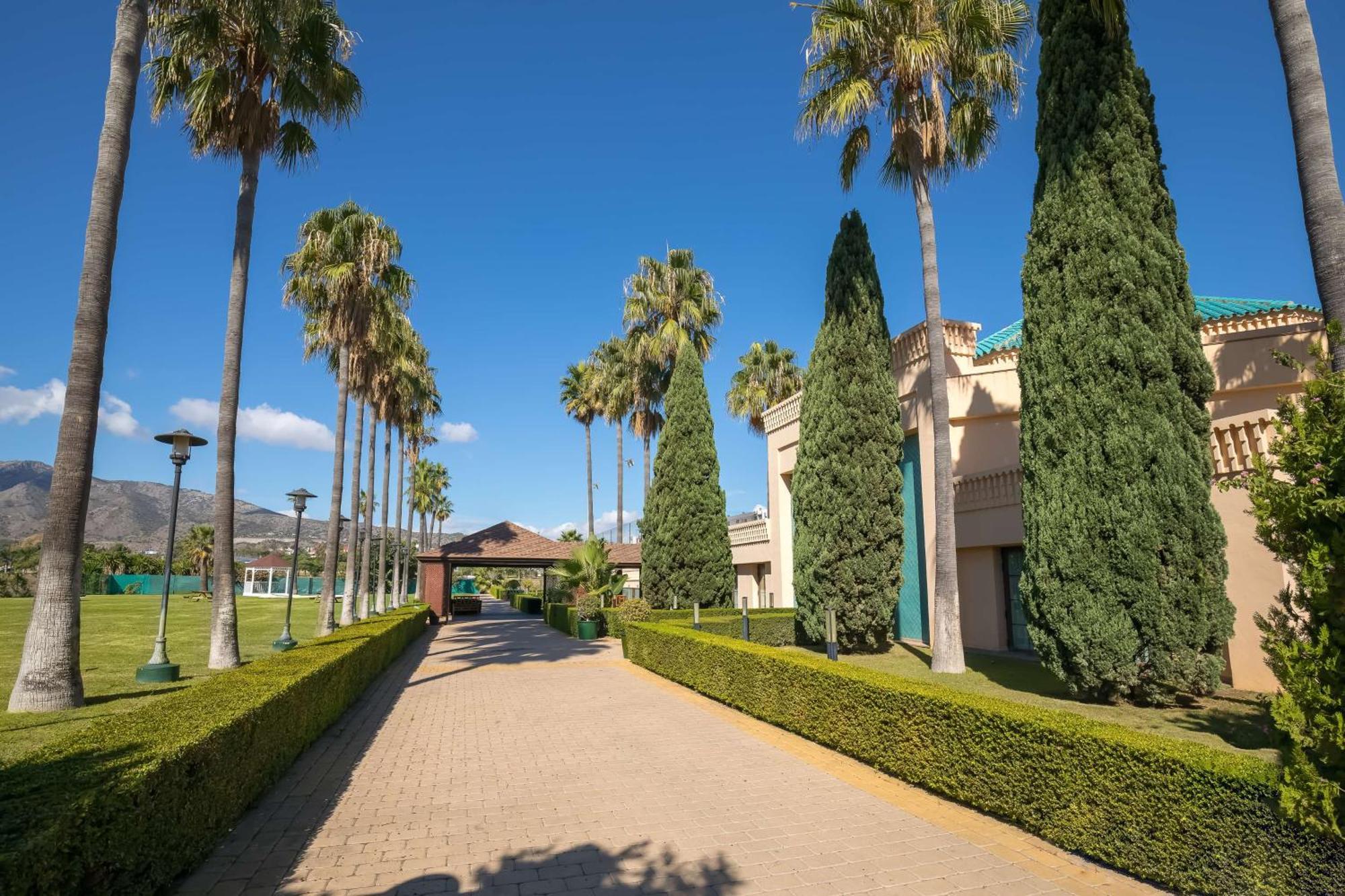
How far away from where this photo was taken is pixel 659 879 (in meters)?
4.97

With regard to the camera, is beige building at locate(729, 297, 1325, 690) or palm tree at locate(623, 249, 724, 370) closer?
beige building at locate(729, 297, 1325, 690)

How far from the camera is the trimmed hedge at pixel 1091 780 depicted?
4.26 meters

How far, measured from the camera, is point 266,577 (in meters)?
75.2

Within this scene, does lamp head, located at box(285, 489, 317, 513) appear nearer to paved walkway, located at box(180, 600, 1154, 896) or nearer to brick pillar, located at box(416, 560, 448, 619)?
paved walkway, located at box(180, 600, 1154, 896)

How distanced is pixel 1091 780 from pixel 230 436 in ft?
42.6

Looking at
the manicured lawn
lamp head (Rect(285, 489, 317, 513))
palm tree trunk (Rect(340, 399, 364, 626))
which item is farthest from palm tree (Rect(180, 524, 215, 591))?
lamp head (Rect(285, 489, 317, 513))

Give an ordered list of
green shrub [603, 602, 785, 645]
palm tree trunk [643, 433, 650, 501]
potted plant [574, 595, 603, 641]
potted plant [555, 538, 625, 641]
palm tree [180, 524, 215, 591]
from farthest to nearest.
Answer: palm tree [180, 524, 215, 591] < palm tree trunk [643, 433, 650, 501] < potted plant [555, 538, 625, 641] < potted plant [574, 595, 603, 641] < green shrub [603, 602, 785, 645]

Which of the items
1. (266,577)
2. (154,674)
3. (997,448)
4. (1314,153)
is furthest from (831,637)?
Answer: (266,577)

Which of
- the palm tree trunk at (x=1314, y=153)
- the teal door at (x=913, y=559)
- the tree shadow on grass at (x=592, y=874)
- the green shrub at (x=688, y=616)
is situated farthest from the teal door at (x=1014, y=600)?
the tree shadow on grass at (x=592, y=874)

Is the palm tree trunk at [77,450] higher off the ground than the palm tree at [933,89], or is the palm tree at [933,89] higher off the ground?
the palm tree at [933,89]

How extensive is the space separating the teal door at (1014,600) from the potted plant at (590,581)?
14.6 m

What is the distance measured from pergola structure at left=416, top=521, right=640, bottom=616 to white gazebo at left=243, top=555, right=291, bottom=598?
124ft

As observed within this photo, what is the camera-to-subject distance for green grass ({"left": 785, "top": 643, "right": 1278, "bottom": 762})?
275 inches

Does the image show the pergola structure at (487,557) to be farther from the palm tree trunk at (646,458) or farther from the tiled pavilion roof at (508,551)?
the palm tree trunk at (646,458)
